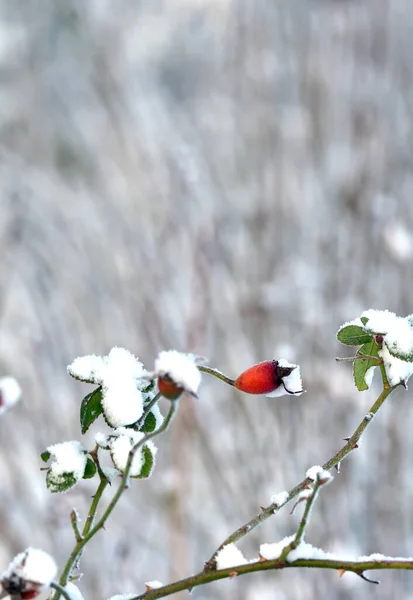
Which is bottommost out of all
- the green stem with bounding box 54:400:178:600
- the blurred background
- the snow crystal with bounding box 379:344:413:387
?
Result: the green stem with bounding box 54:400:178:600

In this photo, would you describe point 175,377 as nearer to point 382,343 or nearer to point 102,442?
point 102,442

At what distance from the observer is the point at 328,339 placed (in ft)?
8.68

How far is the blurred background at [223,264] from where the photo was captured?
2.39 m

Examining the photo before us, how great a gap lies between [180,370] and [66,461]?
15 centimetres

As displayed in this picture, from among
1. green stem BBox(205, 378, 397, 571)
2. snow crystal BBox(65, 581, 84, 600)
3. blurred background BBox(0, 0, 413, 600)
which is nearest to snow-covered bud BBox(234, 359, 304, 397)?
green stem BBox(205, 378, 397, 571)

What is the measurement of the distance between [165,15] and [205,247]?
93.8 inches

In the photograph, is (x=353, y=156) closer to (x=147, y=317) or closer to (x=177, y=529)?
(x=147, y=317)

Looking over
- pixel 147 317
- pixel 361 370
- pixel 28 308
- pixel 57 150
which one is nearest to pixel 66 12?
pixel 57 150

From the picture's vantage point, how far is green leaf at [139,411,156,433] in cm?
59

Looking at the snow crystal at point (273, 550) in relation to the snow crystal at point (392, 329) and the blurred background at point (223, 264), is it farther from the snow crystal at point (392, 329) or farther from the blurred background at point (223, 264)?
the blurred background at point (223, 264)

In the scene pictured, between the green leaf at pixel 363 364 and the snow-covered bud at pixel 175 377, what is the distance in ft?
0.69

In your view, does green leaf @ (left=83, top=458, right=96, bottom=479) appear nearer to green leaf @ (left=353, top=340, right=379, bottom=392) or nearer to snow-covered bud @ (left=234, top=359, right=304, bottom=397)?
snow-covered bud @ (left=234, top=359, right=304, bottom=397)

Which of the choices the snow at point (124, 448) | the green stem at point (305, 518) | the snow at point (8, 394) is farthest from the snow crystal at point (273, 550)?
the snow at point (8, 394)

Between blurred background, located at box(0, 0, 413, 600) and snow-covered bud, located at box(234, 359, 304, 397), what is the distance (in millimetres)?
1416
